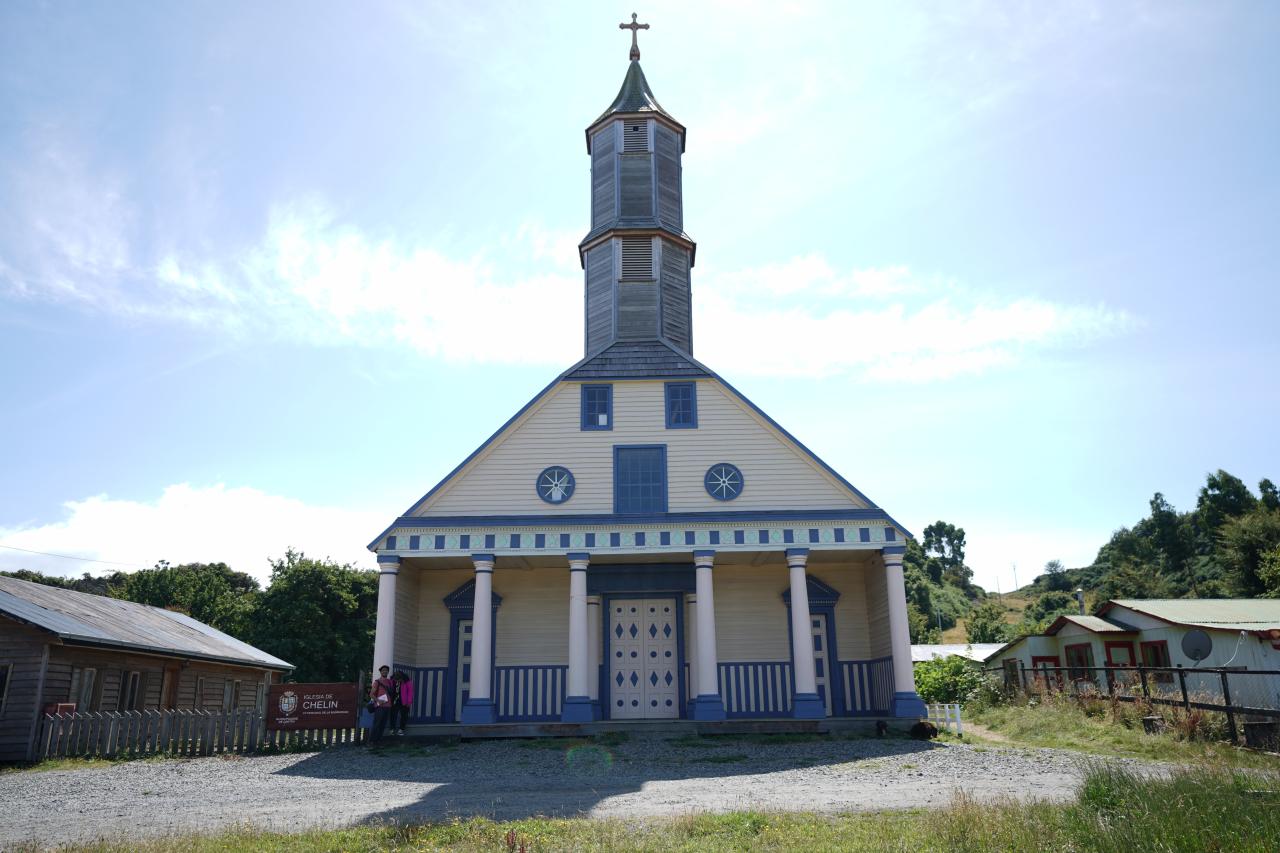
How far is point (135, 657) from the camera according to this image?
2392 cm

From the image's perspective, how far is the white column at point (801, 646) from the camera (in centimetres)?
1848

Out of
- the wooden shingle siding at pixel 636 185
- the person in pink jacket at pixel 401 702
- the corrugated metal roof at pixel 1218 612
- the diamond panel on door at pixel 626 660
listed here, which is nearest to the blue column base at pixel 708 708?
the diamond panel on door at pixel 626 660

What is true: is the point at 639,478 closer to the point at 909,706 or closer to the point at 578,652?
the point at 578,652

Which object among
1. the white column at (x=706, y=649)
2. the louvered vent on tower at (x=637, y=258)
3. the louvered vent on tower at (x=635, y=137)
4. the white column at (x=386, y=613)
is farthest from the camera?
the louvered vent on tower at (x=635, y=137)

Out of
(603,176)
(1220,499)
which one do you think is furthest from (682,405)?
(1220,499)

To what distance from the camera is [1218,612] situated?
26359 mm

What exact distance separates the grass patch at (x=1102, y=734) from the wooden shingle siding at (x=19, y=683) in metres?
19.8

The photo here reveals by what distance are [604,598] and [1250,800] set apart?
1532 centimetres

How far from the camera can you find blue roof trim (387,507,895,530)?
783 inches

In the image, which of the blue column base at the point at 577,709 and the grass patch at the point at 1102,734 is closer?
the grass patch at the point at 1102,734

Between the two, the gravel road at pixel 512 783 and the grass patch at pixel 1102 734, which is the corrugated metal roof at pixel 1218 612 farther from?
the gravel road at pixel 512 783

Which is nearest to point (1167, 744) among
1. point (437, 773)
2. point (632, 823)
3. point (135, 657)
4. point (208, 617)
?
point (632, 823)

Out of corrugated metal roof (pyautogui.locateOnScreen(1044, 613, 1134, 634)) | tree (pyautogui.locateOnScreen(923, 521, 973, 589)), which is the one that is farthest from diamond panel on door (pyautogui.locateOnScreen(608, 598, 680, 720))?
tree (pyautogui.locateOnScreen(923, 521, 973, 589))

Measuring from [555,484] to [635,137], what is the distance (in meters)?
10.9
